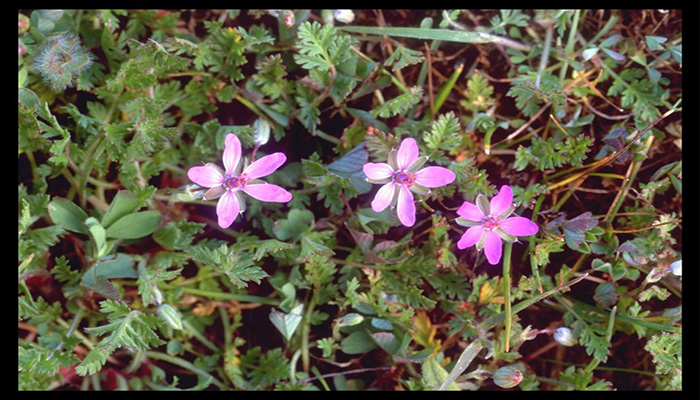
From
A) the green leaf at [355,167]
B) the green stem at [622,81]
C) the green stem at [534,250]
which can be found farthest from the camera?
the green stem at [622,81]

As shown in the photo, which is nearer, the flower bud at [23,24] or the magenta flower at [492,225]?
the magenta flower at [492,225]

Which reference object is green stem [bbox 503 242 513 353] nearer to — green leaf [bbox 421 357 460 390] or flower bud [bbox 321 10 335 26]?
green leaf [bbox 421 357 460 390]

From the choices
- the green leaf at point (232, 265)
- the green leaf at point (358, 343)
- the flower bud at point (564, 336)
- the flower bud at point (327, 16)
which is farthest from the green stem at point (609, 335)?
the flower bud at point (327, 16)

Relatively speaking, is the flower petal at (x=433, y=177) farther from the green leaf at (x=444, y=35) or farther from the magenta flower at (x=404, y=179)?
the green leaf at (x=444, y=35)

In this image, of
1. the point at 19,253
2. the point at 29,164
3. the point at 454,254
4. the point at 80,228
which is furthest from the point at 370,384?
the point at 29,164

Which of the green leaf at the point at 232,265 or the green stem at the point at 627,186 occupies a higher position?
the green stem at the point at 627,186

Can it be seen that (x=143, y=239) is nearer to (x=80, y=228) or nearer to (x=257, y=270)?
(x=80, y=228)

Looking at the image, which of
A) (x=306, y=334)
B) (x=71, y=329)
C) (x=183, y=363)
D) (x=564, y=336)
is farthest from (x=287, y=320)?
(x=564, y=336)
